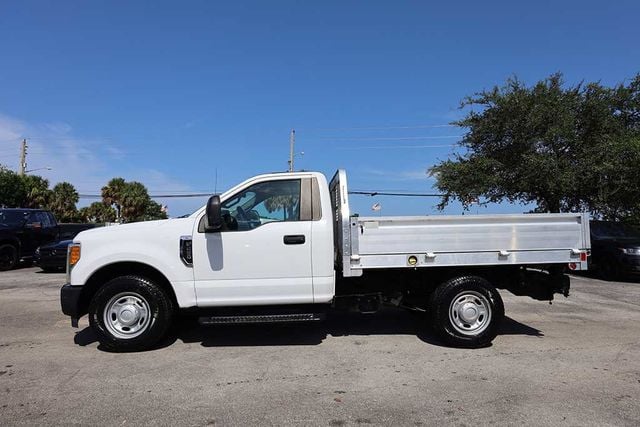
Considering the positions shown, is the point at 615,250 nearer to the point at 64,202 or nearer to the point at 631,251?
the point at 631,251

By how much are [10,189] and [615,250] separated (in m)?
35.7

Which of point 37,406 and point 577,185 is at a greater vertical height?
point 577,185

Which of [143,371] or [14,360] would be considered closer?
[143,371]

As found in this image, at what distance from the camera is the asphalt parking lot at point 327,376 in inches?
164

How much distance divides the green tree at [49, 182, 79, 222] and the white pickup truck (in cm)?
3640

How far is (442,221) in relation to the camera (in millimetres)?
6004

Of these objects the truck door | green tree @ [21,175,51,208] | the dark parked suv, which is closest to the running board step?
the truck door

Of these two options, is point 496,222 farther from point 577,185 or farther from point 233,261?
point 577,185

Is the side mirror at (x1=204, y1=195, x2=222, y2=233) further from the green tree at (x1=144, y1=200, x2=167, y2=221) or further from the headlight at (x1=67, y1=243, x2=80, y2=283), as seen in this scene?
the green tree at (x1=144, y1=200, x2=167, y2=221)

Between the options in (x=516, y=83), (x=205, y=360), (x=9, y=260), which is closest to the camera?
(x=205, y=360)

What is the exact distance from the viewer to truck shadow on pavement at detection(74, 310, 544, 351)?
6484 millimetres

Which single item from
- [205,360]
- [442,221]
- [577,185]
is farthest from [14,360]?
[577,185]

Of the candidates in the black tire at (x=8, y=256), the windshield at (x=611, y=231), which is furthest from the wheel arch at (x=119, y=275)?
the windshield at (x=611, y=231)

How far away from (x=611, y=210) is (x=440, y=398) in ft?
56.1
